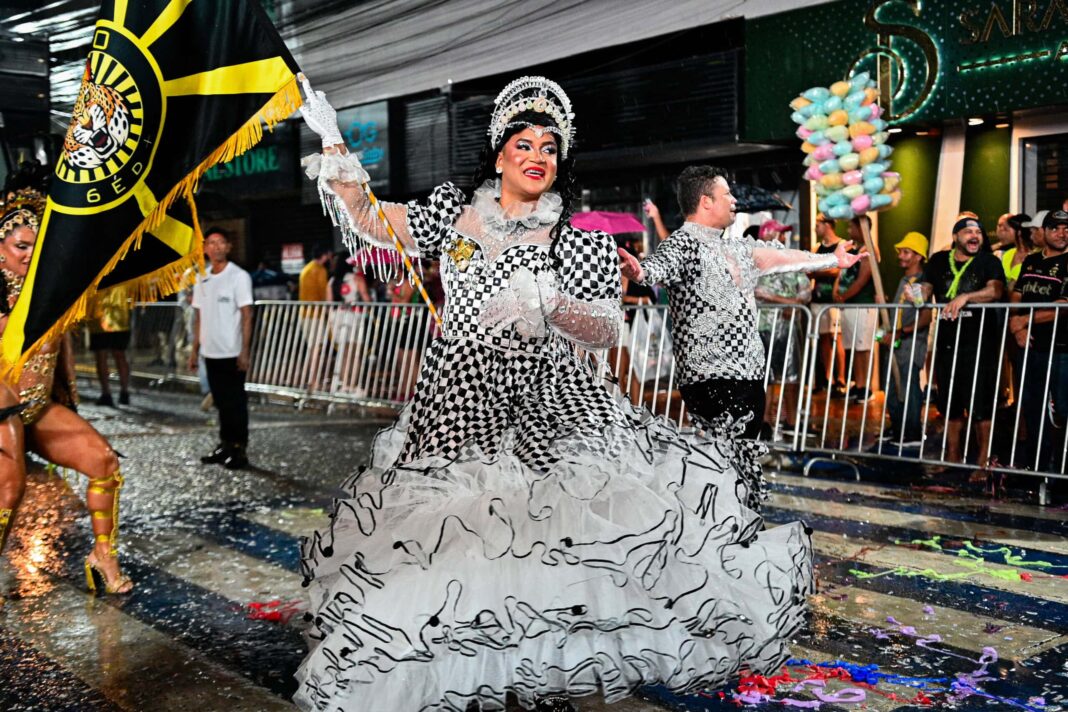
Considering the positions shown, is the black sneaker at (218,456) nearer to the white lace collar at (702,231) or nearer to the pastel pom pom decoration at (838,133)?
the white lace collar at (702,231)

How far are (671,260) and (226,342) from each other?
508 centimetres

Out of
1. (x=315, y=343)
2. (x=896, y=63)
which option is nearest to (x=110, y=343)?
(x=315, y=343)

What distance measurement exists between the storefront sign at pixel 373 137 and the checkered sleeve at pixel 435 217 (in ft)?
49.6

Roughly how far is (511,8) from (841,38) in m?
4.05

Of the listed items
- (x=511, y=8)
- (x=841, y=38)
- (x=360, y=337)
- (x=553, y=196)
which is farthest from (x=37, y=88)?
(x=841, y=38)

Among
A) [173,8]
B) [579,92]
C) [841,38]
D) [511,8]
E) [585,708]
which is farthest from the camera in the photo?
[579,92]

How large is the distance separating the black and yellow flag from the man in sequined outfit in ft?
7.02

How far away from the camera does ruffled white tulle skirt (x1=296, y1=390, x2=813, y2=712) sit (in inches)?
129

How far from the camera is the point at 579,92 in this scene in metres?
16.2

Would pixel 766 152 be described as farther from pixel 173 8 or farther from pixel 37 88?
pixel 173 8

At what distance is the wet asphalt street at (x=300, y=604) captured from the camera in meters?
4.22

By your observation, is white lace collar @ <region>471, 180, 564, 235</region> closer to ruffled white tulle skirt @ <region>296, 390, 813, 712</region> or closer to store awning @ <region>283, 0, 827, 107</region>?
ruffled white tulle skirt @ <region>296, 390, 813, 712</region>

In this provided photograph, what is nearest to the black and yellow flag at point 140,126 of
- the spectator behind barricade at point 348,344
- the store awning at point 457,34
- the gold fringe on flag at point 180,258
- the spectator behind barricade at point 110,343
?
the gold fringe on flag at point 180,258

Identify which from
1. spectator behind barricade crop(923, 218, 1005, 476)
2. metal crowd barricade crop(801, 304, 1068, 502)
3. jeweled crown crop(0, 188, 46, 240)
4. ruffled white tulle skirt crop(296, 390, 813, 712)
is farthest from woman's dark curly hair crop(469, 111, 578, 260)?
spectator behind barricade crop(923, 218, 1005, 476)
